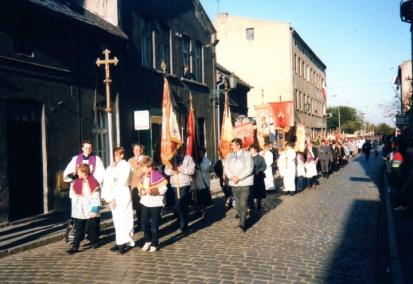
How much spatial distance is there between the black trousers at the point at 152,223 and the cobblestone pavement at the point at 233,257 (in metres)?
0.27

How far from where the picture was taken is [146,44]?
17516mm

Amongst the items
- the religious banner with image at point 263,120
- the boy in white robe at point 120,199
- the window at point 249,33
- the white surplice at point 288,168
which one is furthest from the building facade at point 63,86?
the window at point 249,33

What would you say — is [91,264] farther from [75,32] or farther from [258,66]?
[258,66]

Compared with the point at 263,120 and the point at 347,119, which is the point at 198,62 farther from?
the point at 347,119

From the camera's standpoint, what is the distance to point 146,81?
1694 centimetres

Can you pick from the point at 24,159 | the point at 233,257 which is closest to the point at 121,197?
the point at 233,257

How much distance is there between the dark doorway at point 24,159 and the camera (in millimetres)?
10805

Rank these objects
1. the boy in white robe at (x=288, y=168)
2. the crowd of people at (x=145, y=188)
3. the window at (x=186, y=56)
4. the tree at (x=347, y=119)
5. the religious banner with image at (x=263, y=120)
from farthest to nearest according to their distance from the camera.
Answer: the tree at (x=347, y=119) → the religious banner with image at (x=263, y=120) → the window at (x=186, y=56) → the boy in white robe at (x=288, y=168) → the crowd of people at (x=145, y=188)

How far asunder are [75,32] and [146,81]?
4386mm

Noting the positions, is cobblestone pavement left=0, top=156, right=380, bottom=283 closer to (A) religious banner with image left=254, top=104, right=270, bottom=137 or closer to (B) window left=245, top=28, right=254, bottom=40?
(A) religious banner with image left=254, top=104, right=270, bottom=137

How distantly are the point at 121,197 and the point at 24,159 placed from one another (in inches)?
182

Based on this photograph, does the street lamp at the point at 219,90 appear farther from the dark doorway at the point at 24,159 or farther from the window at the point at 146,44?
the dark doorway at the point at 24,159

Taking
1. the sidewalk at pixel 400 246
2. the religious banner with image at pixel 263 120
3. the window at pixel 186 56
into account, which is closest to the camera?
the sidewalk at pixel 400 246

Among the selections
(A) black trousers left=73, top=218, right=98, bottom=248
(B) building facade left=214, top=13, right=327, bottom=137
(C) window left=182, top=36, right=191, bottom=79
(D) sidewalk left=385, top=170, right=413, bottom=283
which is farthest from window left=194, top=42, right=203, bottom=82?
(B) building facade left=214, top=13, right=327, bottom=137
